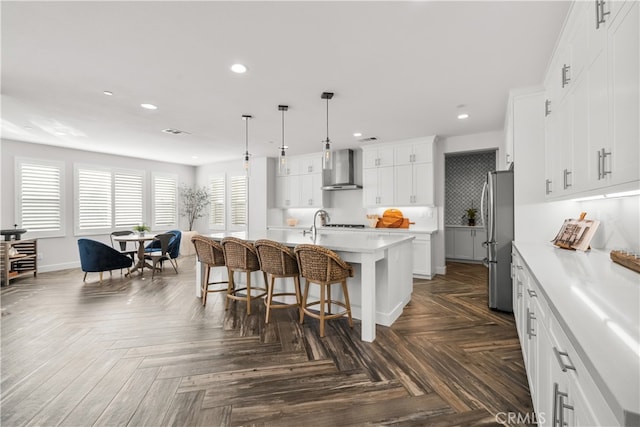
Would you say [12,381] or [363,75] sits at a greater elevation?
[363,75]

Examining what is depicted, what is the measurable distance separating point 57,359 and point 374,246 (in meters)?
2.90

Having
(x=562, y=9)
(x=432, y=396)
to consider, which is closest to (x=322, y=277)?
(x=432, y=396)

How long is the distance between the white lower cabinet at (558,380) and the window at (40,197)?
8.37 m

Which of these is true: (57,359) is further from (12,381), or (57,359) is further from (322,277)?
(322,277)

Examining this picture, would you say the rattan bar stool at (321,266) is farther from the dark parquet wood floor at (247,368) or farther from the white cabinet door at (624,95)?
the white cabinet door at (624,95)

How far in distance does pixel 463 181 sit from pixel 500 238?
428 centimetres

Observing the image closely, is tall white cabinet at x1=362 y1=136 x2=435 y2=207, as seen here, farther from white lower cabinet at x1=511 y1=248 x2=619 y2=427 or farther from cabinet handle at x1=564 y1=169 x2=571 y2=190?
white lower cabinet at x1=511 y1=248 x2=619 y2=427

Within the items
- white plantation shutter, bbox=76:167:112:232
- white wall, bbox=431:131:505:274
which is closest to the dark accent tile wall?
white wall, bbox=431:131:505:274

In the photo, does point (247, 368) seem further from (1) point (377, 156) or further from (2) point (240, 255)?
(1) point (377, 156)

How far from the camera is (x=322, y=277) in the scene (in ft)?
9.39

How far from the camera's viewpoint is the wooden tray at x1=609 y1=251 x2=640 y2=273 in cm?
157

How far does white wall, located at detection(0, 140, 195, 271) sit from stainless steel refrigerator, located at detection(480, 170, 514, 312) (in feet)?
26.8

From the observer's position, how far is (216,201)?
8.95 m

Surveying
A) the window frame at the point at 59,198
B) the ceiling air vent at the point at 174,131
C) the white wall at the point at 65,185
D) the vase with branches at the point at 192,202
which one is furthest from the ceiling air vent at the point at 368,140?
the window frame at the point at 59,198
